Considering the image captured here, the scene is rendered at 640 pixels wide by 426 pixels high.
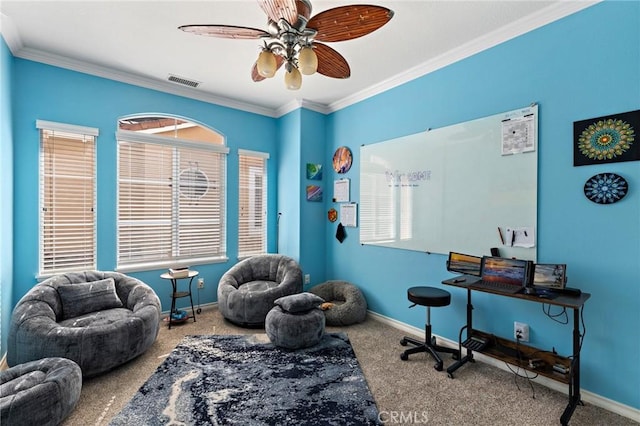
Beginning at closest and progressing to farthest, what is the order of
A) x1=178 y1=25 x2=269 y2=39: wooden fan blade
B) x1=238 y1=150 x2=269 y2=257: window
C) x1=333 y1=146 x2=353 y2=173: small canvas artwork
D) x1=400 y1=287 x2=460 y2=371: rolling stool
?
1. x1=178 y1=25 x2=269 y2=39: wooden fan blade
2. x1=400 y1=287 x2=460 y2=371: rolling stool
3. x1=333 y1=146 x2=353 y2=173: small canvas artwork
4. x1=238 y1=150 x2=269 y2=257: window

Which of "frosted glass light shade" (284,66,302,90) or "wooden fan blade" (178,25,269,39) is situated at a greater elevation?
"wooden fan blade" (178,25,269,39)

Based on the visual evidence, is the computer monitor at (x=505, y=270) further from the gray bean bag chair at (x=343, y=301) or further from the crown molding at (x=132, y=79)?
the crown molding at (x=132, y=79)

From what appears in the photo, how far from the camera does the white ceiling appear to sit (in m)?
2.27

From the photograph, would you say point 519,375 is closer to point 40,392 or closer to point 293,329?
point 293,329

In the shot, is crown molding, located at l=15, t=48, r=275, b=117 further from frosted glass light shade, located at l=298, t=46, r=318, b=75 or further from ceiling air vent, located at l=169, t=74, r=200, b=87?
frosted glass light shade, located at l=298, t=46, r=318, b=75

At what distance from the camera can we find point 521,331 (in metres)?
2.43

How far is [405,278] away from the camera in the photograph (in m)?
3.37

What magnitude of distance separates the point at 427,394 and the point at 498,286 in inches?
37.7

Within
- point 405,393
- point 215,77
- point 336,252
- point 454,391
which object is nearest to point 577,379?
point 454,391

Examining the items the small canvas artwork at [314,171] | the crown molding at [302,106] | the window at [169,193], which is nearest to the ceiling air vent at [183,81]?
the window at [169,193]

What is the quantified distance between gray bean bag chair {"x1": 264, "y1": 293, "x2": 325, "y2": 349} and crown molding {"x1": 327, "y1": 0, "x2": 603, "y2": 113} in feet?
8.52

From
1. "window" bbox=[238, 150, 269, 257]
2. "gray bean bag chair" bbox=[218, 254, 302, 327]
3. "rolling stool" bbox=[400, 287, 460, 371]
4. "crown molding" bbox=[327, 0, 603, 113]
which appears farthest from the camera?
"window" bbox=[238, 150, 269, 257]

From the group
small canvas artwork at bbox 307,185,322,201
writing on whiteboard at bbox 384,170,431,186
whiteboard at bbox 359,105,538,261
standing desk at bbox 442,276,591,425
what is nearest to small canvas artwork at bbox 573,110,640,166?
whiteboard at bbox 359,105,538,261

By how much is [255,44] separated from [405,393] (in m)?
3.18
